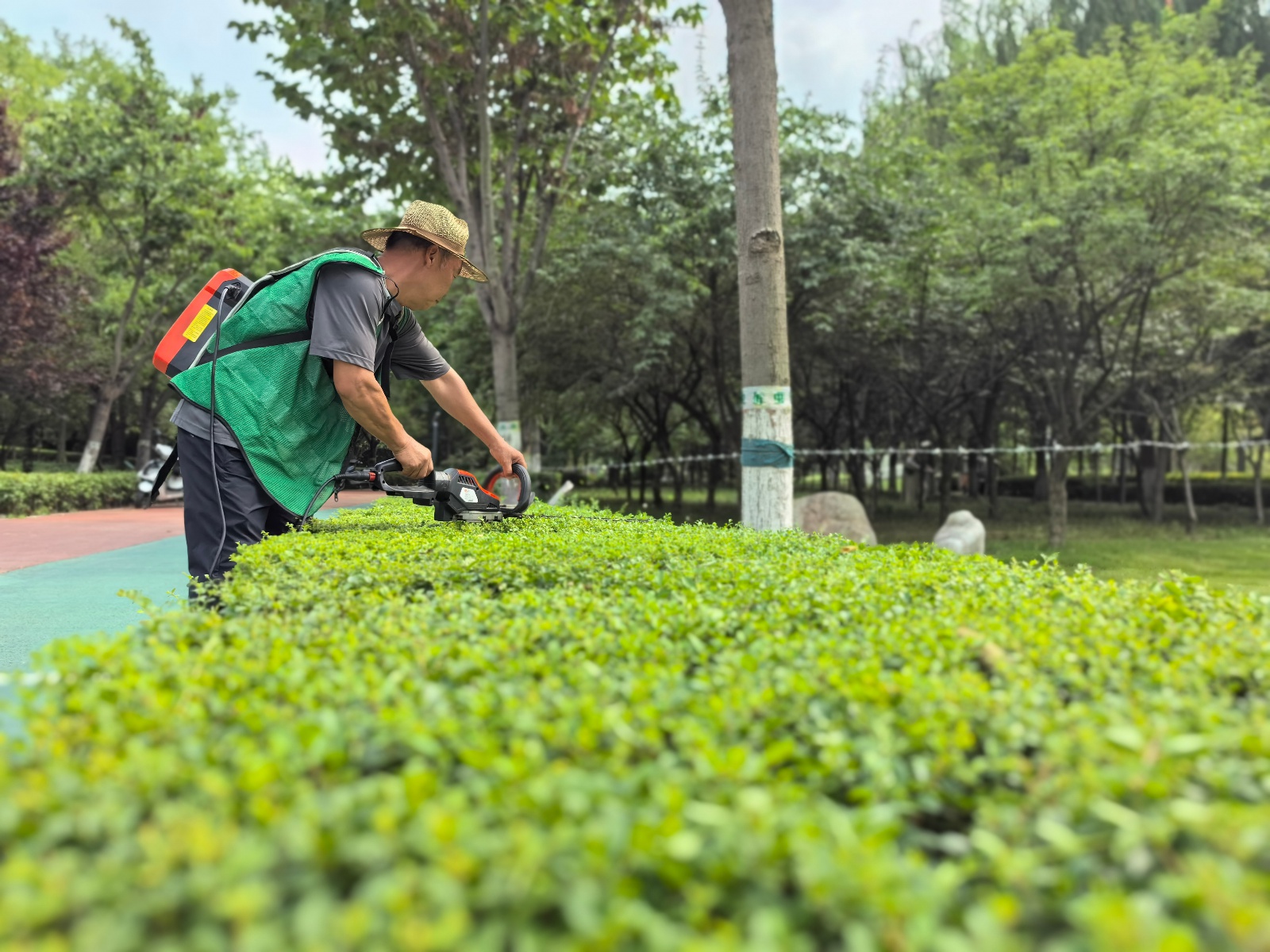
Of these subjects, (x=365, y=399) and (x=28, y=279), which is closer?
(x=365, y=399)

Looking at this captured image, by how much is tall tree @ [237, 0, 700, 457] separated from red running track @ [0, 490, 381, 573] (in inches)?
167

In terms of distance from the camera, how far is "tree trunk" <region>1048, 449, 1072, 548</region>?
48.5 ft

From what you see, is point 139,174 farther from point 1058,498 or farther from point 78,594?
point 1058,498

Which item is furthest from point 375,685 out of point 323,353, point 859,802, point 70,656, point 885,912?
point 323,353

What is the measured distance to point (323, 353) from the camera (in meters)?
3.34

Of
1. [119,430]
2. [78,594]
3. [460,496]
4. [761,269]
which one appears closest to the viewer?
[460,496]

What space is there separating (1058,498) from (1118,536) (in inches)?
129

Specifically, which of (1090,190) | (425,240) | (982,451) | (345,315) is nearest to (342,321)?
(345,315)

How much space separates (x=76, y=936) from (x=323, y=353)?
2761 millimetres

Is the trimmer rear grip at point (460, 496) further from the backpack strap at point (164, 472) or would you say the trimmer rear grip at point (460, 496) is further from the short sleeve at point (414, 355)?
the backpack strap at point (164, 472)

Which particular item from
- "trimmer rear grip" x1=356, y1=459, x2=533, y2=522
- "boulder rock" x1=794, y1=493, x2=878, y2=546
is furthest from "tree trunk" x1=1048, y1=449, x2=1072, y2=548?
"trimmer rear grip" x1=356, y1=459, x2=533, y2=522

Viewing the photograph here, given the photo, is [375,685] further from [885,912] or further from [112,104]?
[112,104]

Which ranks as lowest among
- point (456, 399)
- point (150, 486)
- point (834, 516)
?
point (834, 516)

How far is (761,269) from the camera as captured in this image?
5855 millimetres
